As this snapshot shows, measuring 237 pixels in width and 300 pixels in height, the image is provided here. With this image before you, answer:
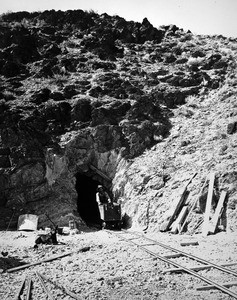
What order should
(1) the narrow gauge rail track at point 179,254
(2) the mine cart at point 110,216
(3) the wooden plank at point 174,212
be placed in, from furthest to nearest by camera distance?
(2) the mine cart at point 110,216 → (3) the wooden plank at point 174,212 → (1) the narrow gauge rail track at point 179,254

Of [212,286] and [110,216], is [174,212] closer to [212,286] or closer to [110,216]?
[110,216]

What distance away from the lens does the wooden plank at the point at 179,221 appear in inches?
563

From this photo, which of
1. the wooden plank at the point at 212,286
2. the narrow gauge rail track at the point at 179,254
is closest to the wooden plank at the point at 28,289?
the narrow gauge rail track at the point at 179,254

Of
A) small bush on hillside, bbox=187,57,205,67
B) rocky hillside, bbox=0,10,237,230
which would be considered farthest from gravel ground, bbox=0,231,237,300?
small bush on hillside, bbox=187,57,205,67

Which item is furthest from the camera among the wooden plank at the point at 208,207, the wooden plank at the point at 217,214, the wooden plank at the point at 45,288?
the wooden plank at the point at 208,207

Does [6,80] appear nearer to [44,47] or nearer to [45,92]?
[45,92]

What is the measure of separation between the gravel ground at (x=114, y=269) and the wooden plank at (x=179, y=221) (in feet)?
2.84

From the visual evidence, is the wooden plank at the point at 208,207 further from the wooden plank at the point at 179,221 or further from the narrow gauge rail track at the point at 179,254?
the narrow gauge rail track at the point at 179,254

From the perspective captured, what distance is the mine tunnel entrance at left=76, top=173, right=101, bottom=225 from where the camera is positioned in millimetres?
23938

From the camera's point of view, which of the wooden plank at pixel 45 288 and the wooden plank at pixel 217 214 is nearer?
the wooden plank at pixel 45 288

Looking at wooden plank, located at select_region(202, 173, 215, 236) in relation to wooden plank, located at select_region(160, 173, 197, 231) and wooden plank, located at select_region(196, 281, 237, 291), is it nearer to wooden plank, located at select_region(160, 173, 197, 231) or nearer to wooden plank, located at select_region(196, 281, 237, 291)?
wooden plank, located at select_region(160, 173, 197, 231)

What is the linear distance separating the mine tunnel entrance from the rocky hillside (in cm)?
8

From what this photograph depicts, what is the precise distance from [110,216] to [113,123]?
824cm

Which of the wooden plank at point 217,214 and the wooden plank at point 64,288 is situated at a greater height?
the wooden plank at point 217,214
